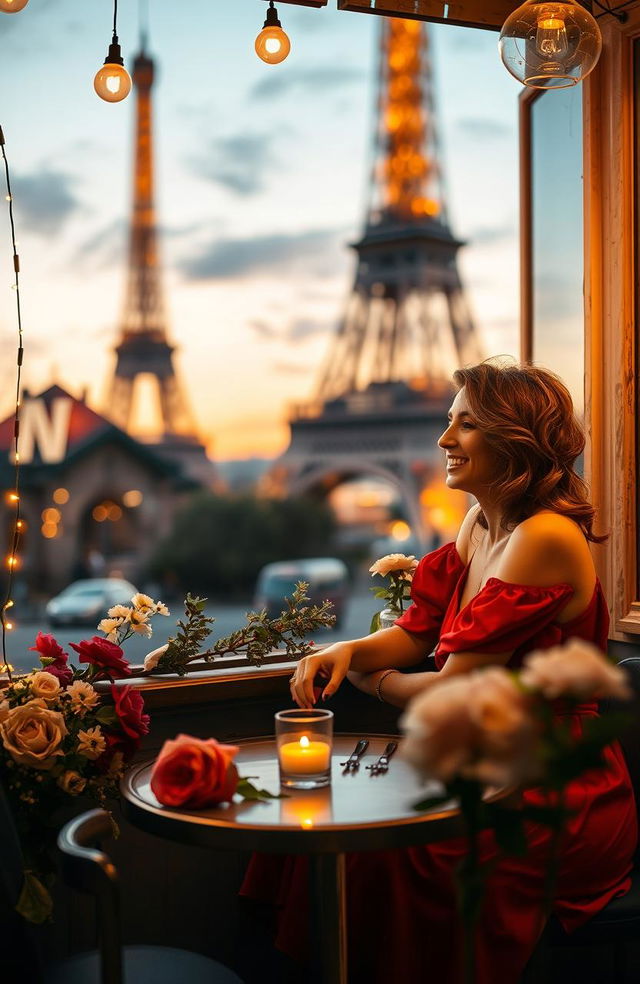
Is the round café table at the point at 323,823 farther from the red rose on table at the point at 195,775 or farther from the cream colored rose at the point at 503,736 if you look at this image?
the cream colored rose at the point at 503,736

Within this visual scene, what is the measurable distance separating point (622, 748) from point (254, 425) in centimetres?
3377

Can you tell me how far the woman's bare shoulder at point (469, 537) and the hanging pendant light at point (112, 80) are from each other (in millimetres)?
1233

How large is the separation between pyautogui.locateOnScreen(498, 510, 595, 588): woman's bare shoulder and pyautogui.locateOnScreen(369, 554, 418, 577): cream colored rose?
0.55 metres

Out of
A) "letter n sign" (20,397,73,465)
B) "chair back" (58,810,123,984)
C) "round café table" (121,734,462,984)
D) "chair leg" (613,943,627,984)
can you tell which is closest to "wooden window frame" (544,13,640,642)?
"chair leg" (613,943,627,984)

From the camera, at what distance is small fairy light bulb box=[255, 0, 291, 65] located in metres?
2.43

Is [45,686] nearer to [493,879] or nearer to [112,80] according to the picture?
[493,879]

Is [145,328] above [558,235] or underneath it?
above

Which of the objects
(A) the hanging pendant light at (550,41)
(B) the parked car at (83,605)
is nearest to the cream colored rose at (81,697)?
(A) the hanging pendant light at (550,41)

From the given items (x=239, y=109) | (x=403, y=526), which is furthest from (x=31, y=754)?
(x=239, y=109)

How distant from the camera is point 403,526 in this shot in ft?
132

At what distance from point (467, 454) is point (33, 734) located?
1.01 meters

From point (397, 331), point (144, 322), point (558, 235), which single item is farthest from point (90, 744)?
point (144, 322)

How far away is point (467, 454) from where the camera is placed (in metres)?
2.17

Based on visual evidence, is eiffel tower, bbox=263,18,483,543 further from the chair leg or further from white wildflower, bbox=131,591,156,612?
the chair leg
